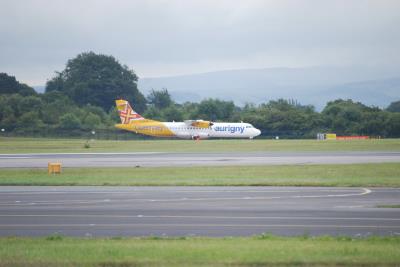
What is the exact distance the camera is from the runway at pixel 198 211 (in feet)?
60.6

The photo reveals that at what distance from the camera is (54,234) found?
1769cm

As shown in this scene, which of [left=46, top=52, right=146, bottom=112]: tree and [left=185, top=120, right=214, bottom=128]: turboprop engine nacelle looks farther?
[left=46, top=52, right=146, bottom=112]: tree

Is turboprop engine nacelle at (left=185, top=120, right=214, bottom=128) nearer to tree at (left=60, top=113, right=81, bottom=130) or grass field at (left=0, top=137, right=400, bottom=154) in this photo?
tree at (left=60, top=113, right=81, bottom=130)

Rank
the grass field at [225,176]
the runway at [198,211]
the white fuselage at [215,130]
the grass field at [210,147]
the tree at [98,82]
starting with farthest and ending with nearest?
the tree at [98,82]
the white fuselage at [215,130]
the grass field at [210,147]
the grass field at [225,176]
the runway at [198,211]

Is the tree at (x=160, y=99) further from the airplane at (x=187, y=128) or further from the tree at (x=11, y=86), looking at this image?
the airplane at (x=187, y=128)

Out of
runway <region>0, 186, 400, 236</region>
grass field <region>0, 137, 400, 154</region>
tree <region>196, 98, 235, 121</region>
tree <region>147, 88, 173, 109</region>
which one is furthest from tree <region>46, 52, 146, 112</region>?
runway <region>0, 186, 400, 236</region>

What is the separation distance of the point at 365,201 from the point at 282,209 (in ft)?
13.0

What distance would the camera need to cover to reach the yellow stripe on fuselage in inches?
4289

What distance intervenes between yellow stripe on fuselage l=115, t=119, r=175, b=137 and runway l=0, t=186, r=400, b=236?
253ft

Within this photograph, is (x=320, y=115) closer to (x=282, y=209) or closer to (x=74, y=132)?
(x=74, y=132)

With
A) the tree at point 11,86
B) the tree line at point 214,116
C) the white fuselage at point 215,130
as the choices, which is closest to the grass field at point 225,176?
the white fuselage at point 215,130

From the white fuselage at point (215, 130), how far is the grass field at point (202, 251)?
300 ft

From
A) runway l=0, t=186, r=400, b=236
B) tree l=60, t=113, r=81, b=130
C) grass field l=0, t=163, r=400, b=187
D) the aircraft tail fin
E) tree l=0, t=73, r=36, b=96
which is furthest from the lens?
tree l=0, t=73, r=36, b=96

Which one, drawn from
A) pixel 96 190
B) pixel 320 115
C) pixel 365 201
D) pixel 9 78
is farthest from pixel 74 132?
pixel 365 201
